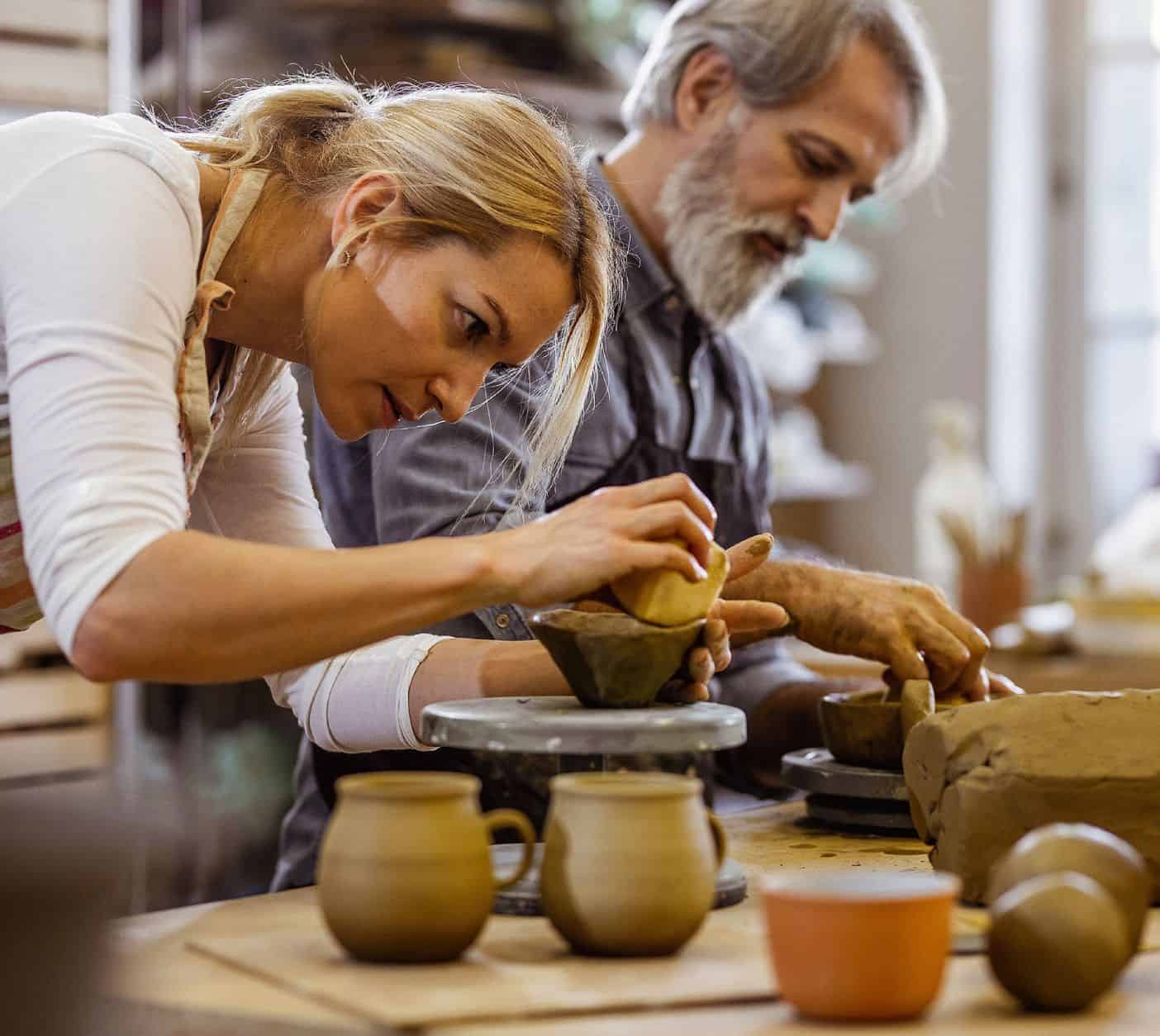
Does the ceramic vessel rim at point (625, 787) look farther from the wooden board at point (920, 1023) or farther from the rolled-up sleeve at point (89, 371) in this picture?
the rolled-up sleeve at point (89, 371)

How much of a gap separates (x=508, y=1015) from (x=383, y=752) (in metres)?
0.97

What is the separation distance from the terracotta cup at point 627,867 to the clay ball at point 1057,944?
198 mm

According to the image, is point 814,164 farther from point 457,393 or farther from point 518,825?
point 518,825

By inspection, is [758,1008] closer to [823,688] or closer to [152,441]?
[152,441]

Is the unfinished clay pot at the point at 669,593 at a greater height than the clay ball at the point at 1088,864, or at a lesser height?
greater

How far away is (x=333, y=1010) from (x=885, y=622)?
3.07 feet

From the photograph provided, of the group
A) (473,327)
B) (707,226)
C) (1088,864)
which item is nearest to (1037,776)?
(1088,864)

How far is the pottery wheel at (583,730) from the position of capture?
1199mm

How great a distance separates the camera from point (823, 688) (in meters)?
2.11

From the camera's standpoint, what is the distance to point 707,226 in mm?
2385

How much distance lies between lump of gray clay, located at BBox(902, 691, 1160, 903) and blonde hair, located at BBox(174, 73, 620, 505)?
57cm

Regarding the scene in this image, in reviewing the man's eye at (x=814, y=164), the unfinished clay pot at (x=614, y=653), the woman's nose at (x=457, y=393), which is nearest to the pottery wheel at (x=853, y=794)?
the unfinished clay pot at (x=614, y=653)

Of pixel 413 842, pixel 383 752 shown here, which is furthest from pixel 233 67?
pixel 413 842

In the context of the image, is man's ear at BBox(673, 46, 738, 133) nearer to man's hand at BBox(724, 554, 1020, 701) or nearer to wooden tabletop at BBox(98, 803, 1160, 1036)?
man's hand at BBox(724, 554, 1020, 701)
